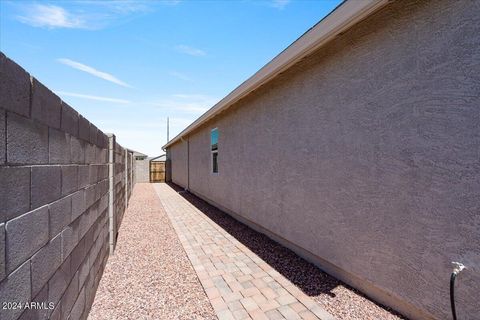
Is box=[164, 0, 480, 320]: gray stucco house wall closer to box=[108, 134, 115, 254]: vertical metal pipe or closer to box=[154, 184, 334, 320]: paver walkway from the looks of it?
box=[154, 184, 334, 320]: paver walkway

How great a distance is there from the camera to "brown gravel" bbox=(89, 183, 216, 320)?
2.77m

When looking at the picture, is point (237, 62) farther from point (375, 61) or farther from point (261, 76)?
point (375, 61)

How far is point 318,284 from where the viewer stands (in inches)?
132

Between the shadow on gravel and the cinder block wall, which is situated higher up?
the cinder block wall

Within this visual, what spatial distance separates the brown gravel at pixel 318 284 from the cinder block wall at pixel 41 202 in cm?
272

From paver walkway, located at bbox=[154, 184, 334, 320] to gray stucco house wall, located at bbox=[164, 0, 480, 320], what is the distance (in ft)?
2.78

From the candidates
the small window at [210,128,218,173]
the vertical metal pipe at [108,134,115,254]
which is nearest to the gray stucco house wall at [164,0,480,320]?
the vertical metal pipe at [108,134,115,254]

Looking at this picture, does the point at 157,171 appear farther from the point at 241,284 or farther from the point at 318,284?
the point at 318,284

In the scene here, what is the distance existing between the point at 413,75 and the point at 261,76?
2983mm

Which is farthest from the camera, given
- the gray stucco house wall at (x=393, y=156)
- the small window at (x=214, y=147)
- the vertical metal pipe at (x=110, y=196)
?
the small window at (x=214, y=147)

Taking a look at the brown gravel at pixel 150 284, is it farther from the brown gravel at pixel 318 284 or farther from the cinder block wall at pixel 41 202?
the brown gravel at pixel 318 284

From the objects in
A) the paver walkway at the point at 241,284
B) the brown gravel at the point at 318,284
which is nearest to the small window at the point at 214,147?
the paver walkway at the point at 241,284

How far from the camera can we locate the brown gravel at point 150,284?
9.09 feet

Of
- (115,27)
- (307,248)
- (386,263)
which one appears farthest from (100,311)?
(115,27)
